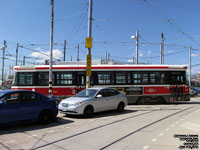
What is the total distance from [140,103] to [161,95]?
71.1 inches

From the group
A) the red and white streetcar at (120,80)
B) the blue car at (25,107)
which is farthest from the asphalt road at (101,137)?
the red and white streetcar at (120,80)

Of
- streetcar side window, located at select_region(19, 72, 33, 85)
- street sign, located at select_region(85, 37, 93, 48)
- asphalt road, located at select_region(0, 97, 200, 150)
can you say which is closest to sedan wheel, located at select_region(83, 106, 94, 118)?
asphalt road, located at select_region(0, 97, 200, 150)

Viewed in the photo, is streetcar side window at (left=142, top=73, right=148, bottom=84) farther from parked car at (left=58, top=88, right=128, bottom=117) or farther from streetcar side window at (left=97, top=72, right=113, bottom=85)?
parked car at (left=58, top=88, right=128, bottom=117)

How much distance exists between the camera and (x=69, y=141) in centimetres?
600

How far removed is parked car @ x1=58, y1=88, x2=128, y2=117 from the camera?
9.92m

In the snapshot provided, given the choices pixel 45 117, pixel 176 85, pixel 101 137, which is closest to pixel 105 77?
pixel 176 85

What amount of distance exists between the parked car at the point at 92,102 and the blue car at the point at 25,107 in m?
1.15

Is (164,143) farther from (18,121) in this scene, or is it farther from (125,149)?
(18,121)

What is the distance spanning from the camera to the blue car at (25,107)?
7199 millimetres

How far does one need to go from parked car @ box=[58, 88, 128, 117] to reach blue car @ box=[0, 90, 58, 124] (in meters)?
1.15

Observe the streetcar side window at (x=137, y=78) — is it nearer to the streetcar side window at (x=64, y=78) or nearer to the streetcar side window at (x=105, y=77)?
the streetcar side window at (x=105, y=77)

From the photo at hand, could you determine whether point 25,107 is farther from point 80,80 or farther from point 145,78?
point 145,78

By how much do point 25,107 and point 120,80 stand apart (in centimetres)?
926

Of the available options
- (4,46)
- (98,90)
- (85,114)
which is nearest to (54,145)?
(85,114)
